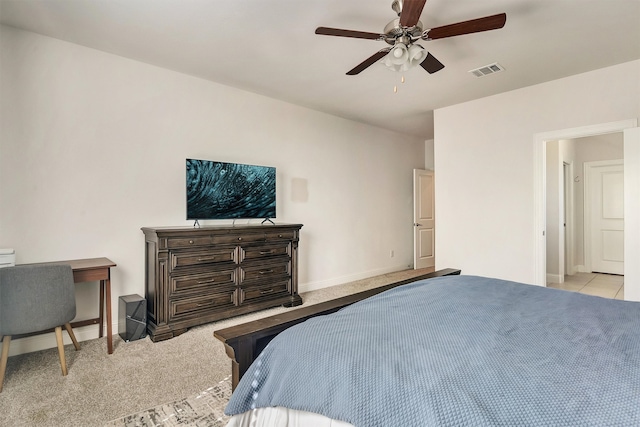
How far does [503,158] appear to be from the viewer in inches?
161

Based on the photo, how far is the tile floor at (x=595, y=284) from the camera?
4.42 metres

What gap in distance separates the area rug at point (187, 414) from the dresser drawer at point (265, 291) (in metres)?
1.47

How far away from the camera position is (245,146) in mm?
4062

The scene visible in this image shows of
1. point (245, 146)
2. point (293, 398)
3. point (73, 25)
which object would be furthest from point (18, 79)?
point (293, 398)

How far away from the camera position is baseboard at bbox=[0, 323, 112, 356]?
263 cm

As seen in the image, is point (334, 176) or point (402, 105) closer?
point (402, 105)

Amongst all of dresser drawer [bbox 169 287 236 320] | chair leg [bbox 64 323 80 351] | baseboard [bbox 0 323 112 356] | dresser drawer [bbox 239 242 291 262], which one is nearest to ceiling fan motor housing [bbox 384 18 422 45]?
dresser drawer [bbox 239 242 291 262]

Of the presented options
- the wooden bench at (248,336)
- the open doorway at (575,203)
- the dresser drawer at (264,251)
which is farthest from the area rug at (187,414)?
the open doorway at (575,203)

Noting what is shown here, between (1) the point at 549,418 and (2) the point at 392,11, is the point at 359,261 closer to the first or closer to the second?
(2) the point at 392,11

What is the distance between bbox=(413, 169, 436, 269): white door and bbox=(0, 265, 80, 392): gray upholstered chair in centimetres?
527

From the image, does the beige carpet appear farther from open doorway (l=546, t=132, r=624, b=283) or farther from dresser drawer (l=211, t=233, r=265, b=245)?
A: open doorway (l=546, t=132, r=624, b=283)

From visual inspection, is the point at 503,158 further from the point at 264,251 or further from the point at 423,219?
the point at 264,251

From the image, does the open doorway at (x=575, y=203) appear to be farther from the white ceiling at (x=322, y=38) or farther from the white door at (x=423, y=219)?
the white ceiling at (x=322, y=38)

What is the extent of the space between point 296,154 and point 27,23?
293 centimetres
